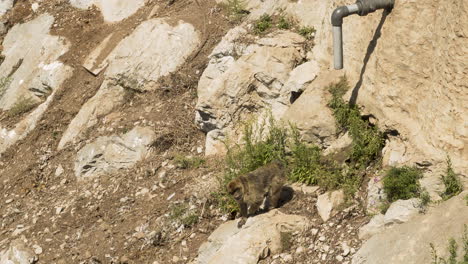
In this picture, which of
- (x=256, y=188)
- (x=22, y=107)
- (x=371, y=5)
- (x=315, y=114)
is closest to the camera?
(x=371, y=5)

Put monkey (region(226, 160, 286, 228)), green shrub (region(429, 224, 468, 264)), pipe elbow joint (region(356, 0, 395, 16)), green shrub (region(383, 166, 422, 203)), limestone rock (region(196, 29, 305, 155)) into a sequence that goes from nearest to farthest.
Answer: green shrub (region(429, 224, 468, 264)), green shrub (region(383, 166, 422, 203)), pipe elbow joint (region(356, 0, 395, 16)), monkey (region(226, 160, 286, 228)), limestone rock (region(196, 29, 305, 155))

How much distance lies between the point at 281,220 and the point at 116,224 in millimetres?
2697

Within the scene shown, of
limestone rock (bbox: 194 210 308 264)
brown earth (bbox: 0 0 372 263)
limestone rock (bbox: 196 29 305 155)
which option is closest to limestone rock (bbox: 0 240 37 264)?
brown earth (bbox: 0 0 372 263)

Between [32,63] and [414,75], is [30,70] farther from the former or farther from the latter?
[414,75]

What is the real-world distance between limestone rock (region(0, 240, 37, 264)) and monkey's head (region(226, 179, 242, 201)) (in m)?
3.24

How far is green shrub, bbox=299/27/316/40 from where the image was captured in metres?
9.53

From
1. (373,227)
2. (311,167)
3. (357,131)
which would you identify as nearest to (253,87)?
(311,167)

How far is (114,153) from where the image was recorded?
391 inches

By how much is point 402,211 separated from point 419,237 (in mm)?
441

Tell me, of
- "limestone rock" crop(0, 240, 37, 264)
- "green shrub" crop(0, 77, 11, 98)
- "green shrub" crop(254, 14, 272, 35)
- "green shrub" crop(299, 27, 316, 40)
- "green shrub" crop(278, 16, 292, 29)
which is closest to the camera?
"limestone rock" crop(0, 240, 37, 264)

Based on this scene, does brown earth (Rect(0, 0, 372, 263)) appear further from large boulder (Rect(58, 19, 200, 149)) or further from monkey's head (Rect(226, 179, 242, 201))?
monkey's head (Rect(226, 179, 242, 201))

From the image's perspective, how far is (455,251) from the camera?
5562 mm

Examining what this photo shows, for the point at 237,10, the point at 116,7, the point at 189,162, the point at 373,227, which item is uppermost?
the point at 116,7

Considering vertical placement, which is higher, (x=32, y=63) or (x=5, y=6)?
(x=5, y=6)
